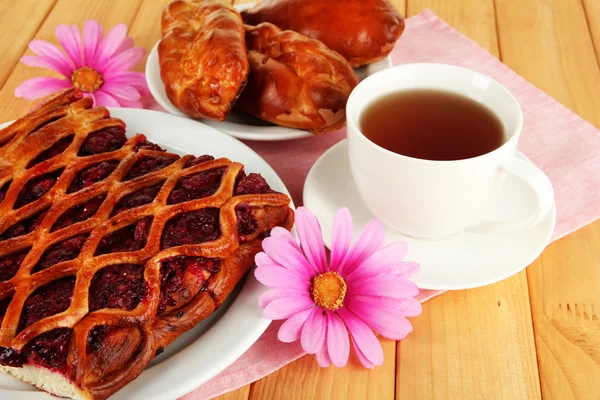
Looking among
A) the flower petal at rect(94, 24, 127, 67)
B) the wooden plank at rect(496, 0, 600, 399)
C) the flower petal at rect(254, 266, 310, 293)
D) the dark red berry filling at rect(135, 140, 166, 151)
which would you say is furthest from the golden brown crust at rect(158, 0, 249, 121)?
the wooden plank at rect(496, 0, 600, 399)

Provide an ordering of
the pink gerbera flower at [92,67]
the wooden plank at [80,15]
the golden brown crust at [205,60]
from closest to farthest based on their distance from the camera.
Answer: the golden brown crust at [205,60]
the pink gerbera flower at [92,67]
the wooden plank at [80,15]

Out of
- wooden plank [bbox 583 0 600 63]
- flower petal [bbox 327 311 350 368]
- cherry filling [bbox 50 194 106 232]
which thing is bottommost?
wooden plank [bbox 583 0 600 63]

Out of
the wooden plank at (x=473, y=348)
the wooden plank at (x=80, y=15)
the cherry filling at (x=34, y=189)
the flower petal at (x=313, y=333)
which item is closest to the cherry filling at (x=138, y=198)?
the cherry filling at (x=34, y=189)

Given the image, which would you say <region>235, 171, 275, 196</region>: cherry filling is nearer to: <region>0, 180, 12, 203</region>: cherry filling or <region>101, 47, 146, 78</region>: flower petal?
<region>0, 180, 12, 203</region>: cherry filling

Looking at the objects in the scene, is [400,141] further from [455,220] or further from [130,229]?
[130,229]

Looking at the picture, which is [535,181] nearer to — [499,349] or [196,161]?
[499,349]

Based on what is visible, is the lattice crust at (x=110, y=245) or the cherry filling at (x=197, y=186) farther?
the cherry filling at (x=197, y=186)

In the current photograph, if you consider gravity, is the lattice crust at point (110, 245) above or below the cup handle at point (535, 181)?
above

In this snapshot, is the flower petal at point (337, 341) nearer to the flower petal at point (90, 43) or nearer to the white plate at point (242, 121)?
the white plate at point (242, 121)
